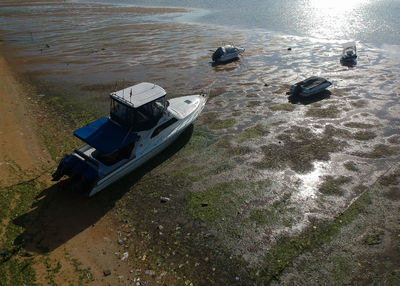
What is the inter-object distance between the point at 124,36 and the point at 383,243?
129ft

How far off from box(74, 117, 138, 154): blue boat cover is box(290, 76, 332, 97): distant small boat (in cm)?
1435

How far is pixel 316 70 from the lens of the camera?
28109mm

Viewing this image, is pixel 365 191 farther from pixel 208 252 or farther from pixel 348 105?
pixel 348 105

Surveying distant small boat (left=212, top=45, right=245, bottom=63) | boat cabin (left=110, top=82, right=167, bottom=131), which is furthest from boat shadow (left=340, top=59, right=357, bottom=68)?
boat cabin (left=110, top=82, right=167, bottom=131)

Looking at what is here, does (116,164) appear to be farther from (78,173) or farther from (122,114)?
(122,114)

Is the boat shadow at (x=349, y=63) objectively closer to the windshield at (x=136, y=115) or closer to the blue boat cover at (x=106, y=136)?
the windshield at (x=136, y=115)

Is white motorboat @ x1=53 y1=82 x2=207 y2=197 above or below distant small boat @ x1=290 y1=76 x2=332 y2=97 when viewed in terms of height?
above

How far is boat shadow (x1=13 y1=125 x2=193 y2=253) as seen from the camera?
384 inches

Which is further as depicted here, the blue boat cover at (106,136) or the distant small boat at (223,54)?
the distant small boat at (223,54)

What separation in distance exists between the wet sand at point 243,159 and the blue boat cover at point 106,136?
1.92 meters

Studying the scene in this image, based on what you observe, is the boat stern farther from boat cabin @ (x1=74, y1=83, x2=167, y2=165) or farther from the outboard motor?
the outboard motor

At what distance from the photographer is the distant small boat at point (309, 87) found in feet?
70.2

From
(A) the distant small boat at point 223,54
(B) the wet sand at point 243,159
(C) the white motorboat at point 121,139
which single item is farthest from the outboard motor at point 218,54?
(C) the white motorboat at point 121,139

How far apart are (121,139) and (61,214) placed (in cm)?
378
